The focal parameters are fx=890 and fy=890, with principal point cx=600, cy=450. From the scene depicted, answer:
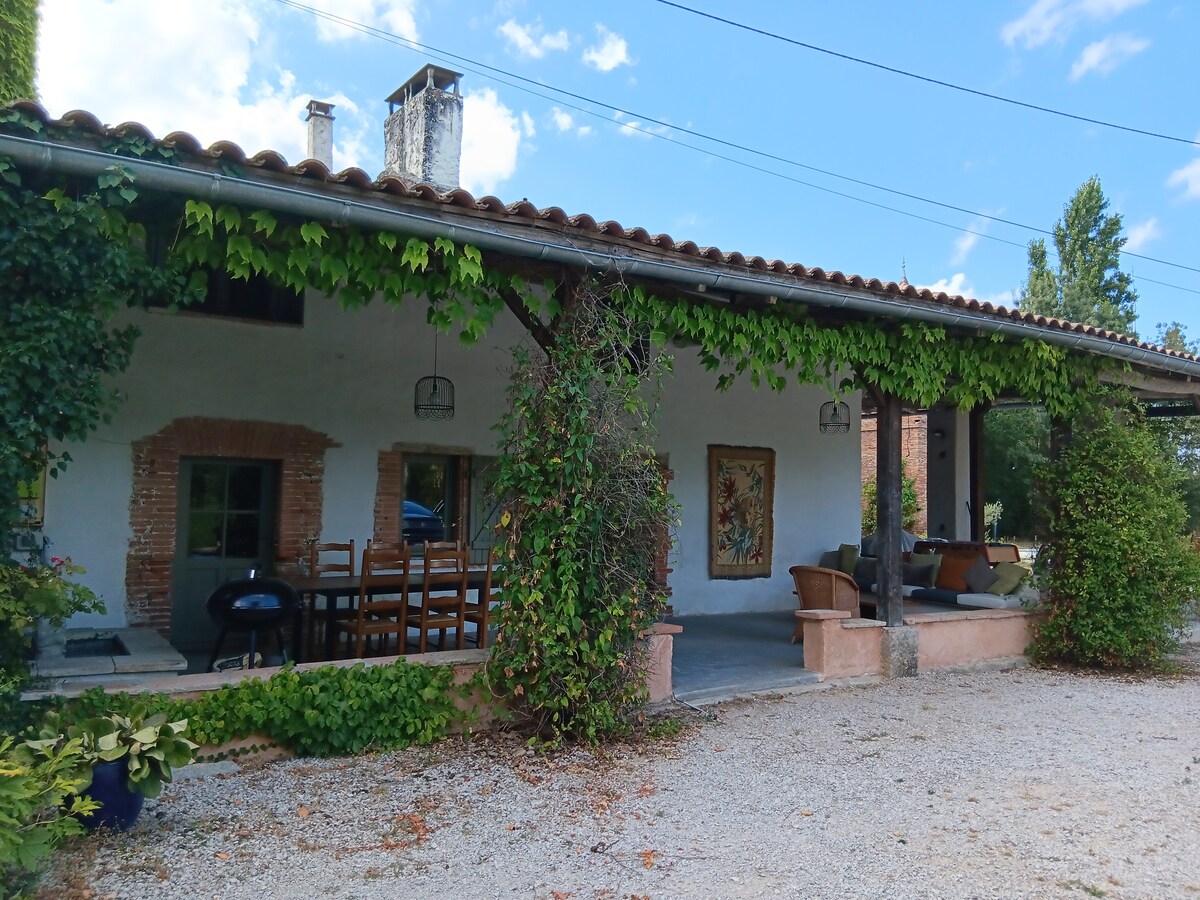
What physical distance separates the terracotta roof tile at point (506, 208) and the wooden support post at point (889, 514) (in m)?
Result: 1.05

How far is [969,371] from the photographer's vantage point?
6.96 metres

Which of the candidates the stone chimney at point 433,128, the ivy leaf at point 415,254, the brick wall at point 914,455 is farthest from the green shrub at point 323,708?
the brick wall at point 914,455

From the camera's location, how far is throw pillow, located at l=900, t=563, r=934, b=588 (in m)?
9.65

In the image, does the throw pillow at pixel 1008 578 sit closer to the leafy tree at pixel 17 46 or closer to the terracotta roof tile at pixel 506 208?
the terracotta roof tile at pixel 506 208

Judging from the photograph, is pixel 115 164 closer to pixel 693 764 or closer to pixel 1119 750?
pixel 693 764

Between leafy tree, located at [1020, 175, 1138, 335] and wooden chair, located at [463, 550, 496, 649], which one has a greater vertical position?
leafy tree, located at [1020, 175, 1138, 335]

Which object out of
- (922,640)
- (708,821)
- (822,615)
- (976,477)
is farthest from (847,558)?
(708,821)

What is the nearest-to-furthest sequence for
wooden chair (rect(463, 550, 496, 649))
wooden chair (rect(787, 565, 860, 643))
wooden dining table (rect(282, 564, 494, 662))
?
wooden chair (rect(463, 550, 496, 649)) < wooden dining table (rect(282, 564, 494, 662)) < wooden chair (rect(787, 565, 860, 643))

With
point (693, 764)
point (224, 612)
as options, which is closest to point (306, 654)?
point (224, 612)

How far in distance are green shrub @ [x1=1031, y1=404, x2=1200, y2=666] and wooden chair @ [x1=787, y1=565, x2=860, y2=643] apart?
1964 millimetres

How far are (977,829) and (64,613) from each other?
418 cm

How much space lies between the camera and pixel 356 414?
7695 millimetres

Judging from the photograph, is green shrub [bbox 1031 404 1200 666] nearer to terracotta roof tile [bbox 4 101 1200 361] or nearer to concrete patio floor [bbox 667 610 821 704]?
terracotta roof tile [bbox 4 101 1200 361]

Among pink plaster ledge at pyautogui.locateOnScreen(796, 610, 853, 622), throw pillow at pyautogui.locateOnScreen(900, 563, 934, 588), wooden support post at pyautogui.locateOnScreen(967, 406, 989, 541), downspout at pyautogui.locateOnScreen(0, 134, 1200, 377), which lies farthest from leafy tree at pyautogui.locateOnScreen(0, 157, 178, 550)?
wooden support post at pyautogui.locateOnScreen(967, 406, 989, 541)
